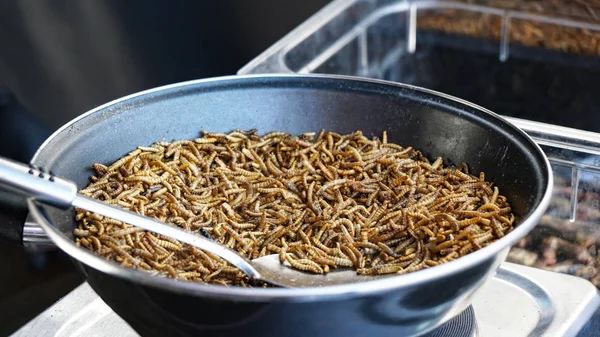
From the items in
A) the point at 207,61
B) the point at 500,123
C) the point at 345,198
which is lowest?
the point at 207,61

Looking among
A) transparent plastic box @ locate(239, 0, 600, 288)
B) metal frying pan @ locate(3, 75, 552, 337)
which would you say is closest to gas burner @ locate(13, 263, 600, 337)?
metal frying pan @ locate(3, 75, 552, 337)

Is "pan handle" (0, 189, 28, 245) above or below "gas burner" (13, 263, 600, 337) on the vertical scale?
above

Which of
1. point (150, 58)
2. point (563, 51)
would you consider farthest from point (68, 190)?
point (150, 58)

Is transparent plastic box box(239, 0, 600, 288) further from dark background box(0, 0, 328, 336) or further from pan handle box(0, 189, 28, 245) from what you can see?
dark background box(0, 0, 328, 336)

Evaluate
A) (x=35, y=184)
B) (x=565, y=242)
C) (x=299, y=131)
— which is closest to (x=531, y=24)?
(x=565, y=242)

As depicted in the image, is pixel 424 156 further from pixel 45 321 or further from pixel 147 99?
pixel 45 321

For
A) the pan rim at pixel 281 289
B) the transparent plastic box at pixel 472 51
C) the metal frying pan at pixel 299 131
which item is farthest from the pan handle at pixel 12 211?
the transparent plastic box at pixel 472 51

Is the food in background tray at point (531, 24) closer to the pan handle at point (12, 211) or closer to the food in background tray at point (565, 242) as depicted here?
the food in background tray at point (565, 242)
